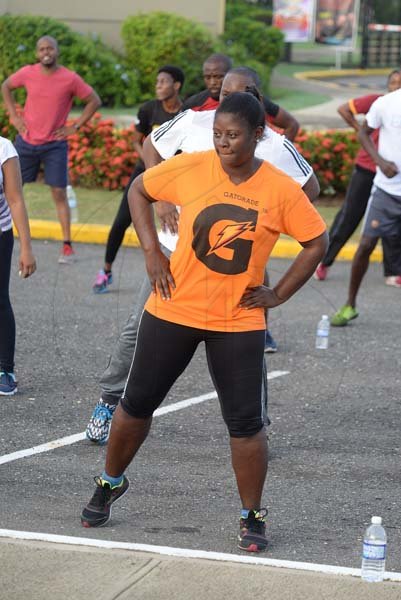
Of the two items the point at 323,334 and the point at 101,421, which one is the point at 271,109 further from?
the point at 101,421

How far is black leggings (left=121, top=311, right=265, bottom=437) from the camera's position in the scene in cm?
538

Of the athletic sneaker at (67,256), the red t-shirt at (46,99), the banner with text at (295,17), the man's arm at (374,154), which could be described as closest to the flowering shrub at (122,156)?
the red t-shirt at (46,99)

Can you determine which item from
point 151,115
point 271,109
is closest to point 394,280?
point 151,115

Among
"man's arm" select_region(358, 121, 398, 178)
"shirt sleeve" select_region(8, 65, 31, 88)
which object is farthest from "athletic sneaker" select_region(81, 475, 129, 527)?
"shirt sleeve" select_region(8, 65, 31, 88)

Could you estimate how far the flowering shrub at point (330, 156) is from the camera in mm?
15641

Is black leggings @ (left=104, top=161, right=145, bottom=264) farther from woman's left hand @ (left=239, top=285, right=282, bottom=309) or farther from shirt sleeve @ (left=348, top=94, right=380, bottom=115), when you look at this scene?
woman's left hand @ (left=239, top=285, right=282, bottom=309)

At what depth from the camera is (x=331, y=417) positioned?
7.91 m

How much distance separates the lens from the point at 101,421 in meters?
7.01

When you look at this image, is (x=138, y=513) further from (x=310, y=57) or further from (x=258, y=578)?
(x=310, y=57)

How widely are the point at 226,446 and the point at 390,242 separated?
13.3 feet

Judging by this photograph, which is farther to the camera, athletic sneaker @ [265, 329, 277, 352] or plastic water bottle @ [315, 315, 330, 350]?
plastic water bottle @ [315, 315, 330, 350]

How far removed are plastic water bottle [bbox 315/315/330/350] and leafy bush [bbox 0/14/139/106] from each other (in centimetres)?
1295

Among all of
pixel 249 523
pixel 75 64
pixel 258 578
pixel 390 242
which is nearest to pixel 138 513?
pixel 249 523

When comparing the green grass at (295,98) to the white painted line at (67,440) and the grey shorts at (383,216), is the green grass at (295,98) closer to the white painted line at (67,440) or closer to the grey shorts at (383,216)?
the grey shorts at (383,216)
